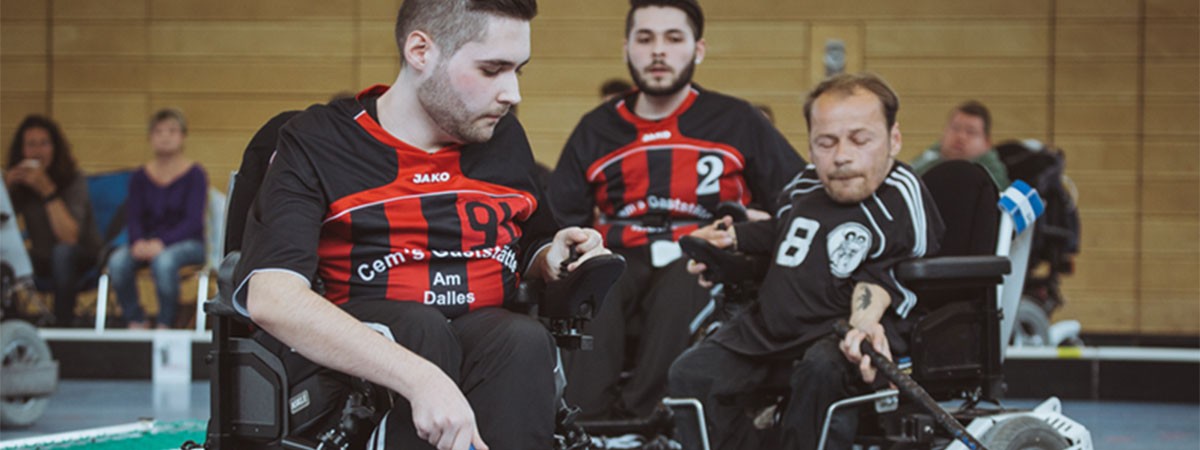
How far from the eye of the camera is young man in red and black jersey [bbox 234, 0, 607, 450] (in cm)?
169

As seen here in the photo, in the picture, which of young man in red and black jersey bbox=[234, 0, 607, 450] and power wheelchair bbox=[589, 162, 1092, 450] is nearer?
young man in red and black jersey bbox=[234, 0, 607, 450]

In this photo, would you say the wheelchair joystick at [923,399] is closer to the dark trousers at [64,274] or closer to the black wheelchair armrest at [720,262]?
the black wheelchair armrest at [720,262]

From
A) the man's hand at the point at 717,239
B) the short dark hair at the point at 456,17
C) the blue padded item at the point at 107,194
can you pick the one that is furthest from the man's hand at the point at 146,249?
the short dark hair at the point at 456,17

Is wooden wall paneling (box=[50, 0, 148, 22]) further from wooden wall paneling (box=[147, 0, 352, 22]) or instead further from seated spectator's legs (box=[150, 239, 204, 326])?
seated spectator's legs (box=[150, 239, 204, 326])

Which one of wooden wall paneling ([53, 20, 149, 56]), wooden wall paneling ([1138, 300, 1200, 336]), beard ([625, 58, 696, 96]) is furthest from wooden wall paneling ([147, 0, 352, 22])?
beard ([625, 58, 696, 96])

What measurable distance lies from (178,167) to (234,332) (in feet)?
16.0

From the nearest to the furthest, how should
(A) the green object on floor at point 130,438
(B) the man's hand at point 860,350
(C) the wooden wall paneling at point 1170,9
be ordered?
(B) the man's hand at point 860,350 < (A) the green object on floor at point 130,438 < (C) the wooden wall paneling at point 1170,9

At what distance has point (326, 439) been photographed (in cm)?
175

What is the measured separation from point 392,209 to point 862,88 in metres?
1.11

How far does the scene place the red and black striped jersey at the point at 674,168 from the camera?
3.40 meters

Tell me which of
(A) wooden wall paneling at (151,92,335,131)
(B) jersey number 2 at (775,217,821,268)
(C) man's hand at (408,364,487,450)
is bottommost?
(C) man's hand at (408,364,487,450)

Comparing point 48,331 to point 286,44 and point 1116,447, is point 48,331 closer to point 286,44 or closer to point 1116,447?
point 286,44

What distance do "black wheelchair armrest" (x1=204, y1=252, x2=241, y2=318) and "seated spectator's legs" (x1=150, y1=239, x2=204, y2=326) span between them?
4676mm

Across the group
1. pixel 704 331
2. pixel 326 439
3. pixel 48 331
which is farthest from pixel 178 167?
pixel 326 439
